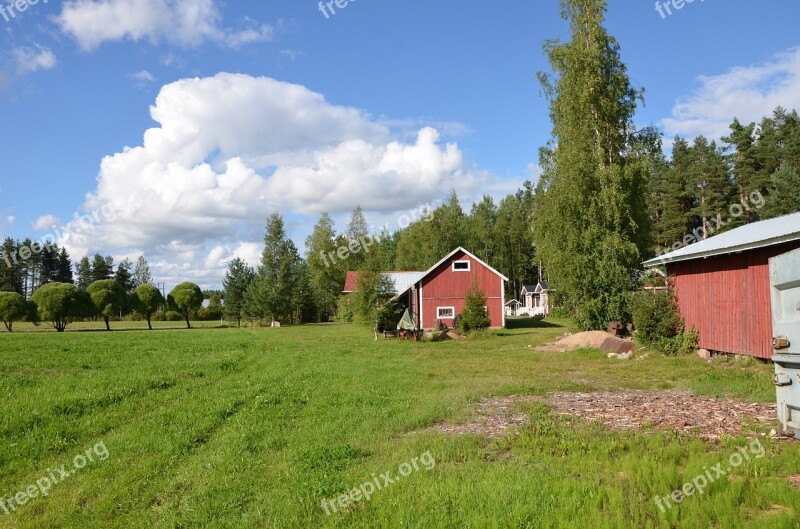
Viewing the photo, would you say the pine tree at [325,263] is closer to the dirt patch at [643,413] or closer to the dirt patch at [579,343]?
the dirt patch at [579,343]

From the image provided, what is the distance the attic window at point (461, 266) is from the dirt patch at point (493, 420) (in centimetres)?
2830

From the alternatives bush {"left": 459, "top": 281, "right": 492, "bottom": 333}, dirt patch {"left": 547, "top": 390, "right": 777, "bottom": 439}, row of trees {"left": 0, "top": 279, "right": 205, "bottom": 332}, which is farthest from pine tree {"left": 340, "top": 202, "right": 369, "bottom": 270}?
dirt patch {"left": 547, "top": 390, "right": 777, "bottom": 439}

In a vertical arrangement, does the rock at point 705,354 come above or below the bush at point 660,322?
below

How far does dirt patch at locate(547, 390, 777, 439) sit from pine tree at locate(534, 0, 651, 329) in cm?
1498

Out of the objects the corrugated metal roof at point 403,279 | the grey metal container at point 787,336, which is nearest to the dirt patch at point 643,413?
the grey metal container at point 787,336

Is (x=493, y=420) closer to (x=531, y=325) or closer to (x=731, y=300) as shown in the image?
(x=731, y=300)

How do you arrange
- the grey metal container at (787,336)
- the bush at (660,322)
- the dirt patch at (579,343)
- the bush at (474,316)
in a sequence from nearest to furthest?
the grey metal container at (787,336) < the bush at (660,322) < the dirt patch at (579,343) < the bush at (474,316)

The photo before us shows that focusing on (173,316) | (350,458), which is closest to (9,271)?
(173,316)

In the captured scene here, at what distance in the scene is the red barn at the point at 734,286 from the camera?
13672 millimetres

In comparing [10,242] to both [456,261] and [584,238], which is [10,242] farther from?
[584,238]

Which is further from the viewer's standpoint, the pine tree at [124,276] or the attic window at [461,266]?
the pine tree at [124,276]

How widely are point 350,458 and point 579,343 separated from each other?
712 inches

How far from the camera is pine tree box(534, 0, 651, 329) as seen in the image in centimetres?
2503

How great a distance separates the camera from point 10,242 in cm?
8962
